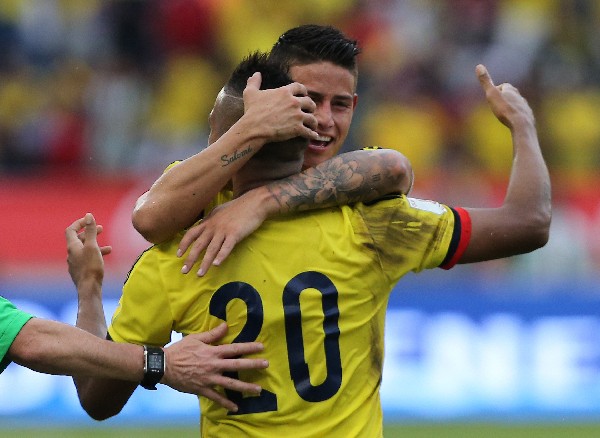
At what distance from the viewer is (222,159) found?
11.8ft

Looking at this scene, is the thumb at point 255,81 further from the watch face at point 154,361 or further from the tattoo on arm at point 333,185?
the watch face at point 154,361

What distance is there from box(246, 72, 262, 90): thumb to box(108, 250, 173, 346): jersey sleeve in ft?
1.94

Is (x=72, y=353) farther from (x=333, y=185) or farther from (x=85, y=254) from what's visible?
(x=333, y=185)

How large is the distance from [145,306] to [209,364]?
28 cm

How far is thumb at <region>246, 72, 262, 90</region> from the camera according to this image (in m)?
3.70

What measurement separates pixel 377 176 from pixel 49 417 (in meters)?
6.57

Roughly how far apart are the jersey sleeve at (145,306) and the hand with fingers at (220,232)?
0.36ft

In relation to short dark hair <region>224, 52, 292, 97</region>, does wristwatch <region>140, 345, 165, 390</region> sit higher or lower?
lower

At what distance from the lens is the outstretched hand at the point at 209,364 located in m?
3.64

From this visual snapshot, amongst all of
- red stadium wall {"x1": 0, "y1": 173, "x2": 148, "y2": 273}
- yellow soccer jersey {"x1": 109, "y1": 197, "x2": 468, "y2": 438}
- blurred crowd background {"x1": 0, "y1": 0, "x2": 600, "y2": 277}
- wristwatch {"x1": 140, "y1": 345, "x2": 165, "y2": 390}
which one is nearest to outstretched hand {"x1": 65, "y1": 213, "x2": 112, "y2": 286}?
yellow soccer jersey {"x1": 109, "y1": 197, "x2": 468, "y2": 438}

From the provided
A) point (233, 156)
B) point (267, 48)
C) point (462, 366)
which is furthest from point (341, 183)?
point (267, 48)

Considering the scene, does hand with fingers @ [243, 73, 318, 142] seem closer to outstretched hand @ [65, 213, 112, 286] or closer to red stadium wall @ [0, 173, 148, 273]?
outstretched hand @ [65, 213, 112, 286]

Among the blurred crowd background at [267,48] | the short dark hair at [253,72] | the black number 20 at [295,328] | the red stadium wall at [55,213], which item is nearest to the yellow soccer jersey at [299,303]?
the black number 20 at [295,328]

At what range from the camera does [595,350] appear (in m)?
9.98
